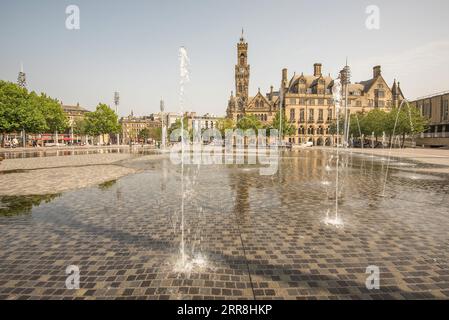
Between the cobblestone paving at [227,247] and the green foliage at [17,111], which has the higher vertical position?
the green foliage at [17,111]

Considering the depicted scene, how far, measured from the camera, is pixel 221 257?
18.1 ft

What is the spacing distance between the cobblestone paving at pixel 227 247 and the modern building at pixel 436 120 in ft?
239

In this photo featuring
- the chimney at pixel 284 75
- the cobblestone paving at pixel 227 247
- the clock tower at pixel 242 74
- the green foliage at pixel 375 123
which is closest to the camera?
the cobblestone paving at pixel 227 247

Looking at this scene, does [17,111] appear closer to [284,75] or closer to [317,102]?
[284,75]

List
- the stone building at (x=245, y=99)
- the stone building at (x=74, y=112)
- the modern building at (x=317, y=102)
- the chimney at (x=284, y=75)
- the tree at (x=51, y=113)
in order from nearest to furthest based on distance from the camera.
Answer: the tree at (x=51, y=113)
the modern building at (x=317, y=102)
the stone building at (x=245, y=99)
the chimney at (x=284, y=75)
the stone building at (x=74, y=112)

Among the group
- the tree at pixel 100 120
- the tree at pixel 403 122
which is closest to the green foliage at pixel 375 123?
the tree at pixel 403 122

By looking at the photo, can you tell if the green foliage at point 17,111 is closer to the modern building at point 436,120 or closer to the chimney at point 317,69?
the chimney at point 317,69

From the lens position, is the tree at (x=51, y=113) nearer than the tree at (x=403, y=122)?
No

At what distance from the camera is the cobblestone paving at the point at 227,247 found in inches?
172

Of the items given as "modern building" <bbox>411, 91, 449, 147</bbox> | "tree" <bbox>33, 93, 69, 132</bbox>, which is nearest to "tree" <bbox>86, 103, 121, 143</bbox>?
"tree" <bbox>33, 93, 69, 132</bbox>

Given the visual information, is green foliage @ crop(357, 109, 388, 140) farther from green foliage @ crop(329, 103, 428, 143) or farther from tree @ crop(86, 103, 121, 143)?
tree @ crop(86, 103, 121, 143)

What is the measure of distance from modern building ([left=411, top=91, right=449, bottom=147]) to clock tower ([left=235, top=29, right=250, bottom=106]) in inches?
2022

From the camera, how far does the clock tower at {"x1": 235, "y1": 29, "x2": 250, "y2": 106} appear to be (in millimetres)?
94438

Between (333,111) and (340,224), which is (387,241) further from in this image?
(333,111)
